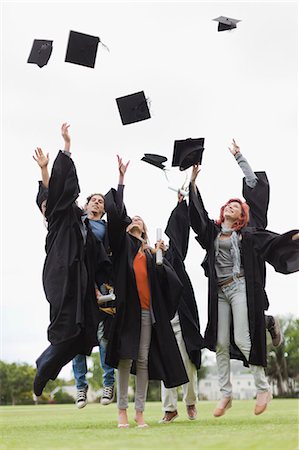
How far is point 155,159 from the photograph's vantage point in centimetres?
782

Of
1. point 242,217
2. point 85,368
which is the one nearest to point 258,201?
point 242,217

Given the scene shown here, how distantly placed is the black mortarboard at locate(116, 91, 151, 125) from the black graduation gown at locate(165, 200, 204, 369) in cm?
105

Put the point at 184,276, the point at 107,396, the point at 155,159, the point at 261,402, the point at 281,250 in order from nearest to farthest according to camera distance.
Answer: the point at 261,402
the point at 281,250
the point at 107,396
the point at 184,276
the point at 155,159

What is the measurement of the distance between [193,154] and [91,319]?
6.38ft

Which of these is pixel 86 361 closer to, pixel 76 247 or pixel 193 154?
pixel 76 247

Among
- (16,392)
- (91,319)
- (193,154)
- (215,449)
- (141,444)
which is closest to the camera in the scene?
(215,449)

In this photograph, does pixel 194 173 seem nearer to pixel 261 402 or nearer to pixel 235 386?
pixel 261 402

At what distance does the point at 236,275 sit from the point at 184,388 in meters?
1.33

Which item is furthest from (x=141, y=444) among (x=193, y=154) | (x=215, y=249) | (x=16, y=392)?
(x=16, y=392)

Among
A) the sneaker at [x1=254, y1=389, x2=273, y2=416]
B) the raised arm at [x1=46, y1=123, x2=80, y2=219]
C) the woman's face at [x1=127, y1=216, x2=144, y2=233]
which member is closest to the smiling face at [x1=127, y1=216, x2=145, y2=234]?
the woman's face at [x1=127, y1=216, x2=144, y2=233]

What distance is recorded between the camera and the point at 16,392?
160 ft

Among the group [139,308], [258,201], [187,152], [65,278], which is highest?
[187,152]

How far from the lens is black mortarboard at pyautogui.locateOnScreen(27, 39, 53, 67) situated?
7887 mm

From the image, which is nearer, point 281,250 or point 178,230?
point 281,250
